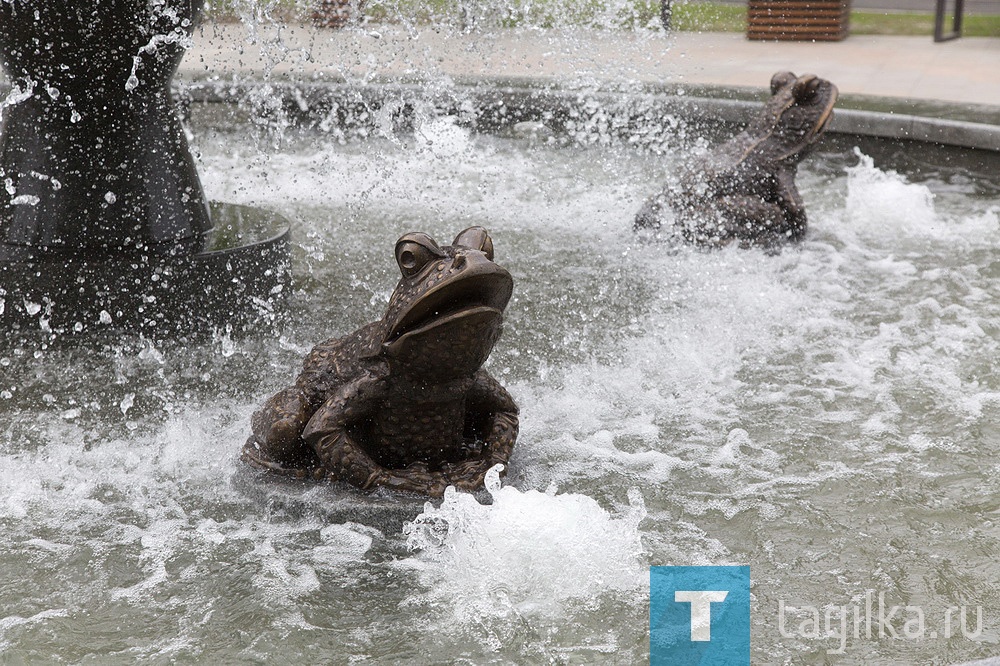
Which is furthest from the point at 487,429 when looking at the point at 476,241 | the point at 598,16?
the point at 598,16

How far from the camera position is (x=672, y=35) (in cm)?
1542

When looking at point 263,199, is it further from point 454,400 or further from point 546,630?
point 546,630

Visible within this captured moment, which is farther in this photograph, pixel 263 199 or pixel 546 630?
pixel 263 199

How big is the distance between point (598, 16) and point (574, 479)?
12.2 m

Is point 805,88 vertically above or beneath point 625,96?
above

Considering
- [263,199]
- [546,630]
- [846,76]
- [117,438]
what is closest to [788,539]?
[546,630]

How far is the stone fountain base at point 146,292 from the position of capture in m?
Result: 5.08

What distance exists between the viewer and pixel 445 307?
3.28 meters

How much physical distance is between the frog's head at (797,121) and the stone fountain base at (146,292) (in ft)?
9.43

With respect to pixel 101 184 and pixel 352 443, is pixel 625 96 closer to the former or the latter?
pixel 101 184

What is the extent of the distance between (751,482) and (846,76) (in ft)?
29.3

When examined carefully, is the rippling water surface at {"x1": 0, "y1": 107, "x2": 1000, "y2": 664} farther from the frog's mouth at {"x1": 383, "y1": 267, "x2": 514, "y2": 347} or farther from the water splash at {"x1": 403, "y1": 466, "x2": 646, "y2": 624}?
the frog's mouth at {"x1": 383, "y1": 267, "x2": 514, "y2": 347}

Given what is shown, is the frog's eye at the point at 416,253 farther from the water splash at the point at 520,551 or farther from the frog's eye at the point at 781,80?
the frog's eye at the point at 781,80

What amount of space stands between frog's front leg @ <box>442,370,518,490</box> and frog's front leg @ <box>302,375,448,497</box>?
0.26 ft
